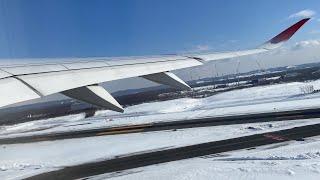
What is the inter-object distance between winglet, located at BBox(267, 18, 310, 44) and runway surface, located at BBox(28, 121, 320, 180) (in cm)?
702

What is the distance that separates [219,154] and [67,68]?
10.8 m

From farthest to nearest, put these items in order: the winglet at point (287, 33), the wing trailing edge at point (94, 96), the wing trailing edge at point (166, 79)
Result: the winglet at point (287, 33) < the wing trailing edge at point (166, 79) < the wing trailing edge at point (94, 96)

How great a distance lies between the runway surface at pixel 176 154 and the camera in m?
15.2

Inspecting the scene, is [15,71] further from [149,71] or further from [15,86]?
[149,71]

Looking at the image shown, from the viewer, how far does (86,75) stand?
5648 millimetres

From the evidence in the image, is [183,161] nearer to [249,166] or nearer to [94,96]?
[249,166]

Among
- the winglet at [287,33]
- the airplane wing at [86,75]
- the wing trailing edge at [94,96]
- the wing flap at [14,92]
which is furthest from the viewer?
the winglet at [287,33]

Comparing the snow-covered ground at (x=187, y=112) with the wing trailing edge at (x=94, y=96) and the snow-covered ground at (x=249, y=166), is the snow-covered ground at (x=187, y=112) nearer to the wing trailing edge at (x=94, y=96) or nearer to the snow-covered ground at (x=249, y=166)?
the snow-covered ground at (x=249, y=166)

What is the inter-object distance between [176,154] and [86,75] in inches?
444

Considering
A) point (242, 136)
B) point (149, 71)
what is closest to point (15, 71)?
point (149, 71)

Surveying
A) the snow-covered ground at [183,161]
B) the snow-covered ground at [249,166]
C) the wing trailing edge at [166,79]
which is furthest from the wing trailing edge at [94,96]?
the snow-covered ground at [183,161]

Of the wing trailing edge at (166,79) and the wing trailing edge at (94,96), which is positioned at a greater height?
the wing trailing edge at (166,79)

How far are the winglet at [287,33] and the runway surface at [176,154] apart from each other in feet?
23.0

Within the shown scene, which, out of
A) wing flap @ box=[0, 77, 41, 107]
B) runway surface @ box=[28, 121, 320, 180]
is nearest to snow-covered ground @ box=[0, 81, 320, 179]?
runway surface @ box=[28, 121, 320, 180]
